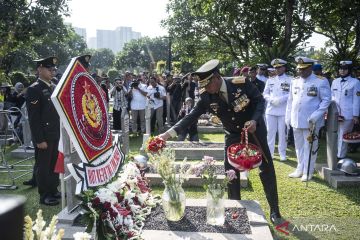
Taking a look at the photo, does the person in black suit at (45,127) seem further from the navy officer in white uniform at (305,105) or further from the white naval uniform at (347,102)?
the white naval uniform at (347,102)

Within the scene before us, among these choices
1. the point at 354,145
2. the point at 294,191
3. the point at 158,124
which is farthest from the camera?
the point at 158,124

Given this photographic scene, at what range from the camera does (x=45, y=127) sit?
5.87 metres

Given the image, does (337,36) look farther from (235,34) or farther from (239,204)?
(239,204)

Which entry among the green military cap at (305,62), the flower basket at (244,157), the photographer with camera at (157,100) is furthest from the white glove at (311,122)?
the photographer with camera at (157,100)

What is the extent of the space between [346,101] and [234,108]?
491cm

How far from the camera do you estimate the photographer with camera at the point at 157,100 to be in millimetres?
13227

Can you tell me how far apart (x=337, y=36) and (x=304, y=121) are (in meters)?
14.8

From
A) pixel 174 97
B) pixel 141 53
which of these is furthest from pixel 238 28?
pixel 141 53

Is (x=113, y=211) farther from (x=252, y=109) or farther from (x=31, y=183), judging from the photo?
(x=31, y=183)

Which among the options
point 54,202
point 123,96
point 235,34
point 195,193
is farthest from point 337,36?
point 54,202

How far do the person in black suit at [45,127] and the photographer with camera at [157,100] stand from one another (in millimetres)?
7187

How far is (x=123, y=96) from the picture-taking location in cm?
1245

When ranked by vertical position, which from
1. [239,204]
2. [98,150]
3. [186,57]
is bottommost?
[239,204]

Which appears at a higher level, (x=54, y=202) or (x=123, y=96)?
(x=123, y=96)
